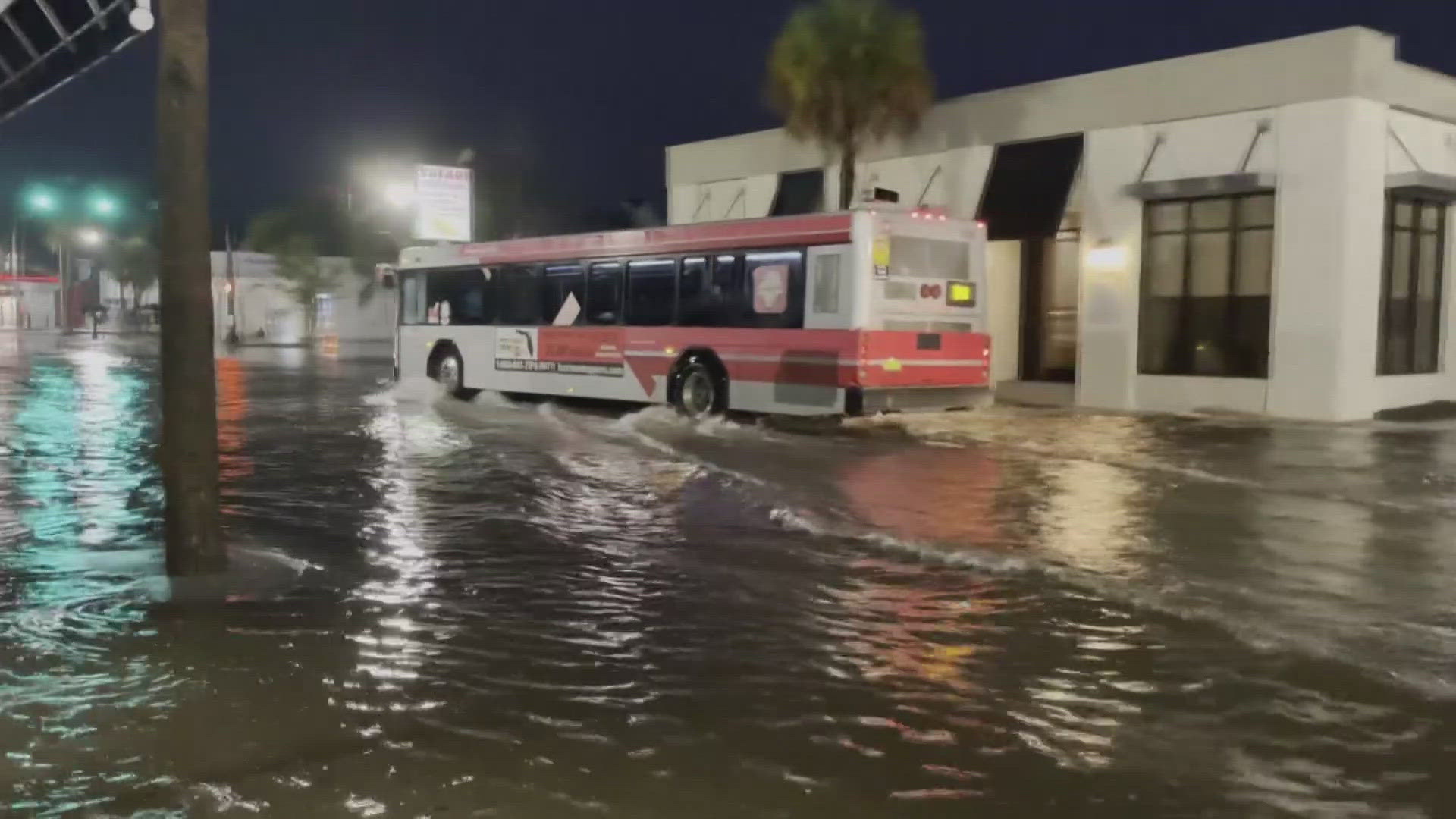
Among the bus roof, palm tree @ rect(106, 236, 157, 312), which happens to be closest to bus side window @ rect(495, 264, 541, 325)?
the bus roof

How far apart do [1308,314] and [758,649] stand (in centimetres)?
1621

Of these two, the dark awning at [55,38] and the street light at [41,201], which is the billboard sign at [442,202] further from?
the dark awning at [55,38]

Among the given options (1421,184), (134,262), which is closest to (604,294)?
(1421,184)

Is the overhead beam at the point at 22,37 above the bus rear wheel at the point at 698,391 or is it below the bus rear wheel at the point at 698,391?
above

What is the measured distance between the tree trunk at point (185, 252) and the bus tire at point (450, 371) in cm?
1660

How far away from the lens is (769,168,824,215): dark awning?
2817cm

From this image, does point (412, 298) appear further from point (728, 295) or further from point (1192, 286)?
point (1192, 286)

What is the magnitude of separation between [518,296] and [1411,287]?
14.8m

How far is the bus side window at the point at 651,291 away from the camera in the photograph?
1950 cm

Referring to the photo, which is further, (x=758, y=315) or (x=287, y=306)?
(x=287, y=306)

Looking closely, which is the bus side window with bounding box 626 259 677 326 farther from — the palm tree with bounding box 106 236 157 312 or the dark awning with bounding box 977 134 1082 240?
the palm tree with bounding box 106 236 157 312

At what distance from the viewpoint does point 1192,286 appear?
21.8m

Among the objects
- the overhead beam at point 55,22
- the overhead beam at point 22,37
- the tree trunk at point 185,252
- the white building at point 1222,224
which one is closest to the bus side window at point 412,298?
the overhead beam at point 22,37

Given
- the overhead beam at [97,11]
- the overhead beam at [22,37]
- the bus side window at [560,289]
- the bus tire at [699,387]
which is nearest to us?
the overhead beam at [97,11]
